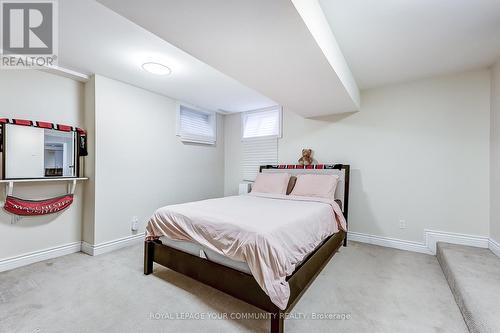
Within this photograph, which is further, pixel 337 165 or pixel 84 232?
pixel 337 165

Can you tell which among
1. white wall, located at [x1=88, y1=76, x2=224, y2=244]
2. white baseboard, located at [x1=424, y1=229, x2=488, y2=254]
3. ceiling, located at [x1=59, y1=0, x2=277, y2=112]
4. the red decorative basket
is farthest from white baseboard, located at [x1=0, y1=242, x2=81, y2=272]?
white baseboard, located at [x1=424, y1=229, x2=488, y2=254]

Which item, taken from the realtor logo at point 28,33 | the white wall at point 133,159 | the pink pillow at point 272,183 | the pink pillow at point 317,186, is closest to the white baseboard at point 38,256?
the white wall at point 133,159

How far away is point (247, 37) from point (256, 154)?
9.55ft

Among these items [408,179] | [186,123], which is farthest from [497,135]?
[186,123]

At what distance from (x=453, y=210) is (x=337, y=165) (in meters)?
1.47

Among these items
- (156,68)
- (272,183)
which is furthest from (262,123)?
(156,68)

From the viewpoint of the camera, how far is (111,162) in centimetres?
290

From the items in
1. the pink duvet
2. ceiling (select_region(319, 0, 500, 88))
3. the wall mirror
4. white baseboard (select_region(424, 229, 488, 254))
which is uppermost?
A: ceiling (select_region(319, 0, 500, 88))

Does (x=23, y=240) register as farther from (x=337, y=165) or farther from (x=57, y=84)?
(x=337, y=165)

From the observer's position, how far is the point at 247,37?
5.16ft

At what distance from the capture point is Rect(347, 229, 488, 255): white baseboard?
103 inches

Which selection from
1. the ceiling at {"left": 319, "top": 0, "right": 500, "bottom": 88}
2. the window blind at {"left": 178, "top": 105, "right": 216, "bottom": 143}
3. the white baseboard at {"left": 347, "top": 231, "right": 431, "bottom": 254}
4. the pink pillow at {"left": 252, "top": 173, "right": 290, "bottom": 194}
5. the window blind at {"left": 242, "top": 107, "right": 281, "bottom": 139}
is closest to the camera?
the ceiling at {"left": 319, "top": 0, "right": 500, "bottom": 88}

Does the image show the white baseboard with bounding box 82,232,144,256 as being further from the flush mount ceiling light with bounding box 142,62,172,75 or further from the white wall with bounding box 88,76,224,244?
the flush mount ceiling light with bounding box 142,62,172,75

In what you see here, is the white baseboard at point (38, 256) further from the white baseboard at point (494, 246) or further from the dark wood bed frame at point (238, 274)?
the white baseboard at point (494, 246)
